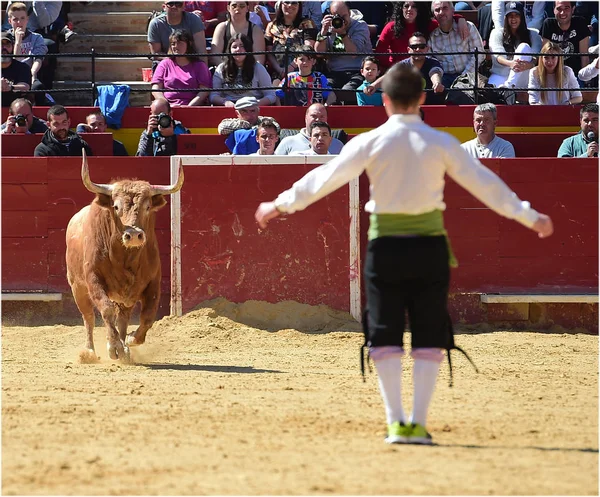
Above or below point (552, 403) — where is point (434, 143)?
above

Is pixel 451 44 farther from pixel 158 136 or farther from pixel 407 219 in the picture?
pixel 407 219

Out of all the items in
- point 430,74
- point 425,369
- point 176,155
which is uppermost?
point 430,74

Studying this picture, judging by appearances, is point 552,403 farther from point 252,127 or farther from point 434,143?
point 252,127

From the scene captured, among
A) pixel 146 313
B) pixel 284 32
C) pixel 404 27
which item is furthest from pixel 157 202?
pixel 404 27

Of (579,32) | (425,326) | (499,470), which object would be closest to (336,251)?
(579,32)

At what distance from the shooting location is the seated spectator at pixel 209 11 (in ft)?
40.5

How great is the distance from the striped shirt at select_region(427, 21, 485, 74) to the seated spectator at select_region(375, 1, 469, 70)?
7 cm

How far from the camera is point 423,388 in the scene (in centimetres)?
461

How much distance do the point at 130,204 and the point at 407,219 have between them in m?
3.36

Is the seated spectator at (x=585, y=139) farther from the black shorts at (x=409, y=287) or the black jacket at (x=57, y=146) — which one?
the black shorts at (x=409, y=287)

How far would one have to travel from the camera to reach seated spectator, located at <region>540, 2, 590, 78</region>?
37.8 ft

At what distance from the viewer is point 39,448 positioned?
448 centimetres

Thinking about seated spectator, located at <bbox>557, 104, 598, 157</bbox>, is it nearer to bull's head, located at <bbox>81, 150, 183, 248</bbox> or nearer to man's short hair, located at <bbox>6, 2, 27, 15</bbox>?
bull's head, located at <bbox>81, 150, 183, 248</bbox>

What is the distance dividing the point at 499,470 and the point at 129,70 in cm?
955
